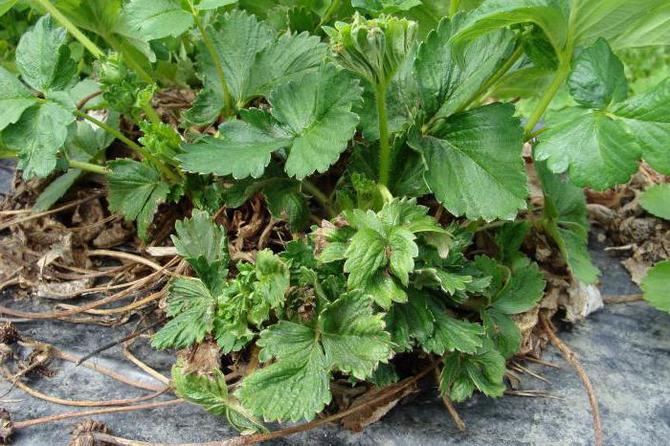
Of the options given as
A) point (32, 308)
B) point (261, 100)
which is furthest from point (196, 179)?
point (32, 308)

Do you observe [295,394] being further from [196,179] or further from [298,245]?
[196,179]

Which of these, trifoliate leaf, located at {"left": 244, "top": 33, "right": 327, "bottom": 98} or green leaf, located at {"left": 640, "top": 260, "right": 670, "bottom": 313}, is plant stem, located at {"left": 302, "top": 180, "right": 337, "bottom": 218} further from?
green leaf, located at {"left": 640, "top": 260, "right": 670, "bottom": 313}

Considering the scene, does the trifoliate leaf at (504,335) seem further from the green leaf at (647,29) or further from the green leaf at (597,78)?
the green leaf at (647,29)

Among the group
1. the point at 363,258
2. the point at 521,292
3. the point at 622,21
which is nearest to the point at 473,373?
the point at 521,292

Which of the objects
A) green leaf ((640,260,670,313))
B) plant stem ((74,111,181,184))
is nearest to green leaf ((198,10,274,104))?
plant stem ((74,111,181,184))

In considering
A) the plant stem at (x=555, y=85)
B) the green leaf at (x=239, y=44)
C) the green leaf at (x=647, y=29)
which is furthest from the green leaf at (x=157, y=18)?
the green leaf at (x=647, y=29)

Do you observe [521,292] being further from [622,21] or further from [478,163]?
[622,21]
